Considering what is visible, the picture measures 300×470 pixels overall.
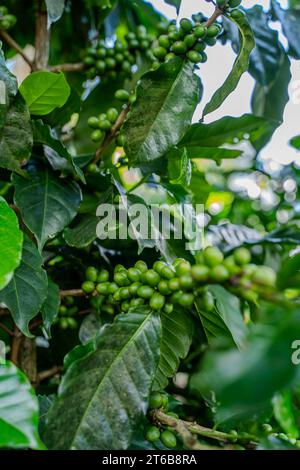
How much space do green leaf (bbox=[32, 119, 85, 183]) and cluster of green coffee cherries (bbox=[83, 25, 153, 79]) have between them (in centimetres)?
38

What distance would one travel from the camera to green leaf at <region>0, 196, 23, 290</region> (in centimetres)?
51

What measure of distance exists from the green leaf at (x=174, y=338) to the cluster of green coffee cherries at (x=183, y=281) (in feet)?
0.23

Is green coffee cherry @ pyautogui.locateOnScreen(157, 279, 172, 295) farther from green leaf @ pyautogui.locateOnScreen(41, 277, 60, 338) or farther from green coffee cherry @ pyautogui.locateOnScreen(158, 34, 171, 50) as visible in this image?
green coffee cherry @ pyautogui.locateOnScreen(158, 34, 171, 50)

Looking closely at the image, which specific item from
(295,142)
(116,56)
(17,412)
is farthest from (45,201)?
(295,142)

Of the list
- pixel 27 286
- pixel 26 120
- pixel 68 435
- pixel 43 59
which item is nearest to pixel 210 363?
pixel 68 435

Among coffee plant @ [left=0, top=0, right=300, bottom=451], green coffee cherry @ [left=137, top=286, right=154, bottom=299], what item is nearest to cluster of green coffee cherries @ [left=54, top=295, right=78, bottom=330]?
coffee plant @ [left=0, top=0, right=300, bottom=451]

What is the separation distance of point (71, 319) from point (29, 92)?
1.24 ft

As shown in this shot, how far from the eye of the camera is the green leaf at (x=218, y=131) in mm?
944

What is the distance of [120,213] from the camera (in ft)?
2.65

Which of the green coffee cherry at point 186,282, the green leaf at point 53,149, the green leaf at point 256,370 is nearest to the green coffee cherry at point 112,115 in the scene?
the green leaf at point 53,149

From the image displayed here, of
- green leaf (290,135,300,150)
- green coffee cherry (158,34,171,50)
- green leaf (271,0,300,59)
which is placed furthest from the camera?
green leaf (290,135,300,150)

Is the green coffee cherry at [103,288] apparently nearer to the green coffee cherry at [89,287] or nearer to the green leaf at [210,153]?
the green coffee cherry at [89,287]
